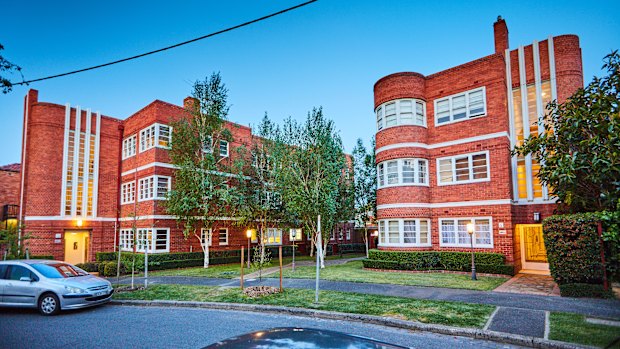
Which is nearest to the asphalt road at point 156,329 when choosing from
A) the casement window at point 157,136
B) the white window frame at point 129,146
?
the casement window at point 157,136

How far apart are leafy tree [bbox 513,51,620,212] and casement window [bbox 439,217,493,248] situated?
418 cm

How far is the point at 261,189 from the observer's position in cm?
2336

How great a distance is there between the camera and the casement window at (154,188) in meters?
21.8

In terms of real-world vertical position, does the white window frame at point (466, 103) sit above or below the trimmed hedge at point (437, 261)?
above

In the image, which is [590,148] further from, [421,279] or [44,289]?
[44,289]

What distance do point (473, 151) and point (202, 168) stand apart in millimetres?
14713

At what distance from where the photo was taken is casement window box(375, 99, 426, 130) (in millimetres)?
18359

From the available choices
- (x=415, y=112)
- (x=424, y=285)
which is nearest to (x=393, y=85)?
(x=415, y=112)

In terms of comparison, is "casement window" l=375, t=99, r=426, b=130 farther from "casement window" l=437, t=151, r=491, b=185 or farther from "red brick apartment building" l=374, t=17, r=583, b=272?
"casement window" l=437, t=151, r=491, b=185

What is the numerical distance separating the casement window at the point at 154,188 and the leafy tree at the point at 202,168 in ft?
2.34

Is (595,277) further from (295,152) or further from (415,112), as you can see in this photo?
(295,152)

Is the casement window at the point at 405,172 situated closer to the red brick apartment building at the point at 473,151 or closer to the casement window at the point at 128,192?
the red brick apartment building at the point at 473,151

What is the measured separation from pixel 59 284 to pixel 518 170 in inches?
749

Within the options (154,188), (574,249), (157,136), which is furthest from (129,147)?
(574,249)
